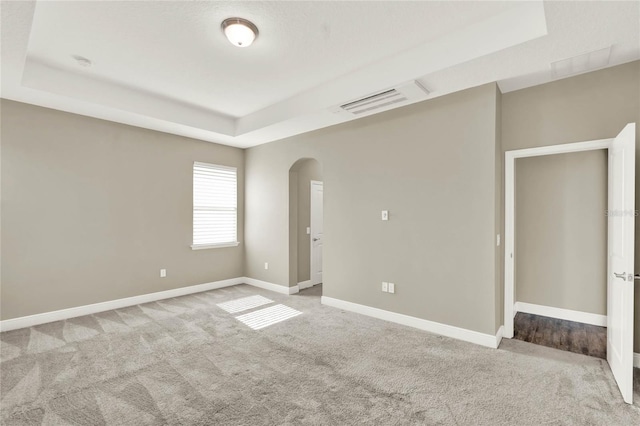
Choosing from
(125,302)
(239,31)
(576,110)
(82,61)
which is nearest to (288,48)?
(239,31)

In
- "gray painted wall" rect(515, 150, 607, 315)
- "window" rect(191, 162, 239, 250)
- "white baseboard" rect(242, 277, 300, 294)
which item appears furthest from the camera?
"window" rect(191, 162, 239, 250)

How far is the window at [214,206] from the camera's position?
216 inches

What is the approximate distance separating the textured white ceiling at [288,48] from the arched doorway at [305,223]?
5.15ft

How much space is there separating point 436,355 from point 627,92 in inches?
118

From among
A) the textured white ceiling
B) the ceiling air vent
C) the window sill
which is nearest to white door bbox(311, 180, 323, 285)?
the window sill

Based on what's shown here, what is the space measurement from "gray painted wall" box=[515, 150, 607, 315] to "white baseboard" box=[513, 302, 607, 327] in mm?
54

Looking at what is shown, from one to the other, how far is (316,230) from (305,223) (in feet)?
1.18

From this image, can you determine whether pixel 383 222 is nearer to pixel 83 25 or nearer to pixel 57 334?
pixel 83 25

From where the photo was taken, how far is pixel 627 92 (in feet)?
9.16

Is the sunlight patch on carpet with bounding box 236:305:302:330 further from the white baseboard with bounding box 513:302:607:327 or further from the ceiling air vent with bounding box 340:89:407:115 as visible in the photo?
the white baseboard with bounding box 513:302:607:327

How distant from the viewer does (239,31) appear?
8.35ft

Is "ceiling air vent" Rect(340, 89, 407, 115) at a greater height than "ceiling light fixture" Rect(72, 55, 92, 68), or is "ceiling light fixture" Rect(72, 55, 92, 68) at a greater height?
"ceiling light fixture" Rect(72, 55, 92, 68)

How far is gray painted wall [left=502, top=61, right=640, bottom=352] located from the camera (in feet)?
9.14

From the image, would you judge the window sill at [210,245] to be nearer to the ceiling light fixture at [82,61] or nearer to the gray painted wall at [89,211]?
the gray painted wall at [89,211]
